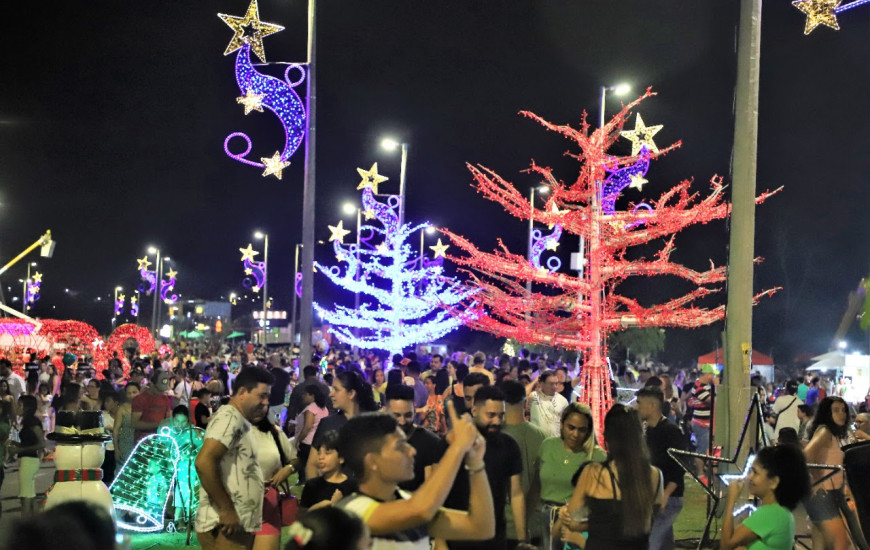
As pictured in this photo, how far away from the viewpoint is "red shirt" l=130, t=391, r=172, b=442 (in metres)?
13.6

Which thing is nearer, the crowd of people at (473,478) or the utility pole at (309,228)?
the crowd of people at (473,478)

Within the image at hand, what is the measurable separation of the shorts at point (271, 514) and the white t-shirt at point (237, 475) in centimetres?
30

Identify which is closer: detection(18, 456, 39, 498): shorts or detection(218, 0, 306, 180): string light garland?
detection(18, 456, 39, 498): shorts

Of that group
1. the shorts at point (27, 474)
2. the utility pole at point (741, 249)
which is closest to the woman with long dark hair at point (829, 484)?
the utility pole at point (741, 249)

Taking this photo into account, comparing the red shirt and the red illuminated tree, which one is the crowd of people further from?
the red illuminated tree

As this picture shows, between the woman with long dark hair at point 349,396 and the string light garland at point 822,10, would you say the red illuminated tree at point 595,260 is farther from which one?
the woman with long dark hair at point 349,396

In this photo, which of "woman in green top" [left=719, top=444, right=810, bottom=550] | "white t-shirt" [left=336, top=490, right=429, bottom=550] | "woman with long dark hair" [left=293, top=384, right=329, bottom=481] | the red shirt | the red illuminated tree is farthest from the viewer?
the red illuminated tree

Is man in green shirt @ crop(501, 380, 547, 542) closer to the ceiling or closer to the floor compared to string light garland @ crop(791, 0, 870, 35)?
closer to the floor

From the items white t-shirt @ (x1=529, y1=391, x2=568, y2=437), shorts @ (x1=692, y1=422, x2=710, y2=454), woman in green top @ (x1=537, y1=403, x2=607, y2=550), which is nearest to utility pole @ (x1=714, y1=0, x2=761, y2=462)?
white t-shirt @ (x1=529, y1=391, x2=568, y2=437)

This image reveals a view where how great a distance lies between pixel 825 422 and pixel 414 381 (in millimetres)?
6641

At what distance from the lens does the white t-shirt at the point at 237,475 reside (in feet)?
20.9

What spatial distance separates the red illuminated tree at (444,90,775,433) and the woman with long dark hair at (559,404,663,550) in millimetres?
9519

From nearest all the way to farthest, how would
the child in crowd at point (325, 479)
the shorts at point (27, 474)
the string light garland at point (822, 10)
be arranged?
the child in crowd at point (325, 479) → the string light garland at point (822, 10) → the shorts at point (27, 474)

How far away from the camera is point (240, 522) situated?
639cm
